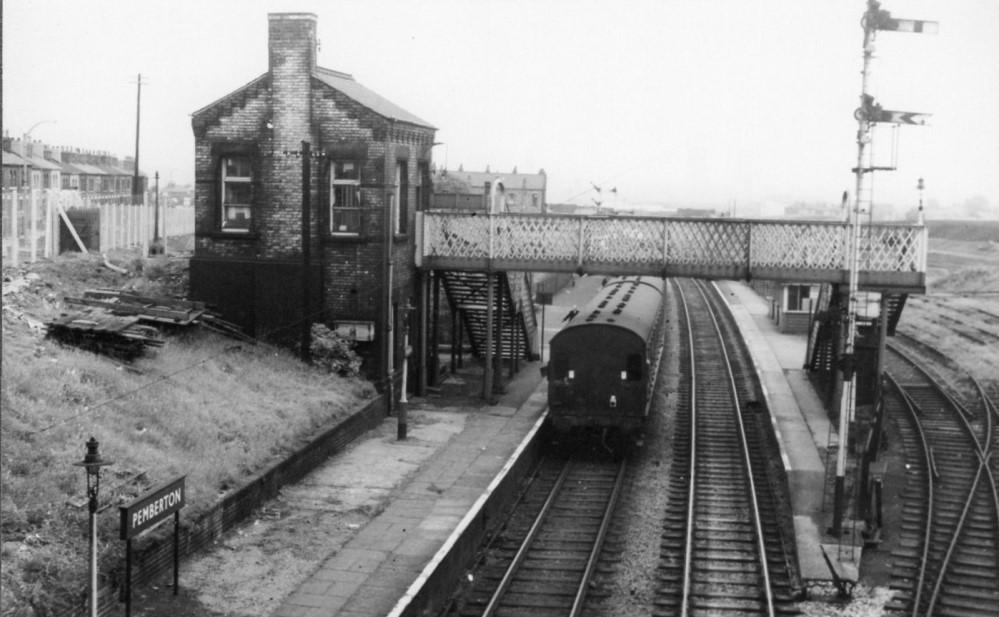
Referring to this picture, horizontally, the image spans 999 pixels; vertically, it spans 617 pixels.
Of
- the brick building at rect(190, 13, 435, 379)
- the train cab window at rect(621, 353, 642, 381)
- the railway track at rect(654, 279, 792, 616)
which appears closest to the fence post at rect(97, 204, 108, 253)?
the brick building at rect(190, 13, 435, 379)

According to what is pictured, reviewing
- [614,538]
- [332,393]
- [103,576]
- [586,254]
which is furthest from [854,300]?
[103,576]

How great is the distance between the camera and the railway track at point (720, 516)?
616 inches

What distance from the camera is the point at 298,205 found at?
24.8m

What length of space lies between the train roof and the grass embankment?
17.6 ft

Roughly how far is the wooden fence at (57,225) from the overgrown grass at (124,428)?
568cm

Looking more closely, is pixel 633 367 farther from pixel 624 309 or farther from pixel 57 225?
pixel 57 225

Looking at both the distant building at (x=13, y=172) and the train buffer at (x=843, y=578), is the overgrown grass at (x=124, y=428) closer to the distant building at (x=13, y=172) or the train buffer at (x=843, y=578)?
the train buffer at (x=843, y=578)

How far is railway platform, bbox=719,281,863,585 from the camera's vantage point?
16625 millimetres

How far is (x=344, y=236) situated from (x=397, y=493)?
7.81m

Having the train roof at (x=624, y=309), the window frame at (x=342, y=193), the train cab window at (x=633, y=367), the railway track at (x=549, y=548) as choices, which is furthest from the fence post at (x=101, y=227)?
the train cab window at (x=633, y=367)

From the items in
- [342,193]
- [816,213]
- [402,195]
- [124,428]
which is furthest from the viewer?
[816,213]

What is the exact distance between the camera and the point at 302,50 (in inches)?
968

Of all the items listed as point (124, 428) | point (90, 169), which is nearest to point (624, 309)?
point (124, 428)

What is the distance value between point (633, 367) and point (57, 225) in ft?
50.1
